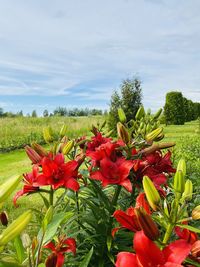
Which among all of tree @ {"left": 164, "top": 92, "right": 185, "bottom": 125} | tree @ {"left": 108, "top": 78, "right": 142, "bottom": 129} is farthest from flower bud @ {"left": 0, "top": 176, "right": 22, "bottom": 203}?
tree @ {"left": 164, "top": 92, "right": 185, "bottom": 125}

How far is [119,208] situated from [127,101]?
35.9 ft

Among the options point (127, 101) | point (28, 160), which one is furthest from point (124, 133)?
point (127, 101)

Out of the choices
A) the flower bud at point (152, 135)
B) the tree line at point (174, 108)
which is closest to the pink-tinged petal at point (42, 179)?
the flower bud at point (152, 135)

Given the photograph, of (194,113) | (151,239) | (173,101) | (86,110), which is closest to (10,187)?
(151,239)

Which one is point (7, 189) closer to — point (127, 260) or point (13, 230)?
point (13, 230)

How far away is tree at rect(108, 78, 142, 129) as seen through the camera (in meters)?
12.2

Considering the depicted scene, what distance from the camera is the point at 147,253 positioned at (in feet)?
2.22

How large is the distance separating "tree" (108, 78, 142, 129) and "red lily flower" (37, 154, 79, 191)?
10818 millimetres

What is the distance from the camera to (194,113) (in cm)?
2380

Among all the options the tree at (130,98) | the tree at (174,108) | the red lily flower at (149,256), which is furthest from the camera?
the tree at (174,108)

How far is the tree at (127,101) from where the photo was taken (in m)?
12.2

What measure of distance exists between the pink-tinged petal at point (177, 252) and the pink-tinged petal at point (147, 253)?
15 mm

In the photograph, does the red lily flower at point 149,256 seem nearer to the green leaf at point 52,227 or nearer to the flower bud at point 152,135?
the green leaf at point 52,227

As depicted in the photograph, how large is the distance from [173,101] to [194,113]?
6.37 m
